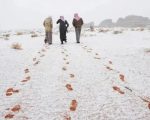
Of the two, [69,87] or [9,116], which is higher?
[69,87]

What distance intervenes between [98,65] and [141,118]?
4.24 m

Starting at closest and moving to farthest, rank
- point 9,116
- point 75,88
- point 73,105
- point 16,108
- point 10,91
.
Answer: point 9,116 → point 16,108 → point 73,105 → point 10,91 → point 75,88

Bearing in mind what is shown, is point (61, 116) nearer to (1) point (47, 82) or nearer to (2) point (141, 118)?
(2) point (141, 118)

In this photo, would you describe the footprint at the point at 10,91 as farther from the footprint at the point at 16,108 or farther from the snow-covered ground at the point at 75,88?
the footprint at the point at 16,108

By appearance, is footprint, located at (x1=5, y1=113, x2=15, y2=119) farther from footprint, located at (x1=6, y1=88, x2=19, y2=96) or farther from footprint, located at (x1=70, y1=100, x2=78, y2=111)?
footprint, located at (x1=6, y1=88, x2=19, y2=96)

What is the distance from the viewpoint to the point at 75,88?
6.84m

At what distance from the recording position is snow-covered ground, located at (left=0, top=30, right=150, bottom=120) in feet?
17.8

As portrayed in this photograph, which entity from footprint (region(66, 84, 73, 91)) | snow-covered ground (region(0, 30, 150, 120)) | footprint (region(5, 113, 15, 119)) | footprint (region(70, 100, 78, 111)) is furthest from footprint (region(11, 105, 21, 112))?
footprint (region(66, 84, 73, 91))

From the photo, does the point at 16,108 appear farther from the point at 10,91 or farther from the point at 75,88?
the point at 75,88

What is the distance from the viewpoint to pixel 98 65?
933cm

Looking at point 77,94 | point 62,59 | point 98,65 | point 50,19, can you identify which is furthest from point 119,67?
point 50,19

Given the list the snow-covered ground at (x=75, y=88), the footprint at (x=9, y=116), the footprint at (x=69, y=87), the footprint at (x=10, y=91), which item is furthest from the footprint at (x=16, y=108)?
the footprint at (x=69, y=87)

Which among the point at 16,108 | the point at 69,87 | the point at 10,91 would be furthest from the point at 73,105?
the point at 10,91

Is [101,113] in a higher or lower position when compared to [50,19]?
lower
